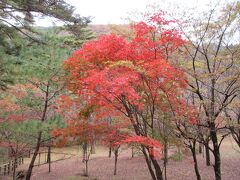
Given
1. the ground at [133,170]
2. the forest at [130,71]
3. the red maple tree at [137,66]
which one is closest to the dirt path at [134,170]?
the ground at [133,170]

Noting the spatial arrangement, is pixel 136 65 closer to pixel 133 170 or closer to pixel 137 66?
pixel 137 66

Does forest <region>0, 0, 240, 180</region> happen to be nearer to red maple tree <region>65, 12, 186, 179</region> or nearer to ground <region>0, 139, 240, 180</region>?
red maple tree <region>65, 12, 186, 179</region>

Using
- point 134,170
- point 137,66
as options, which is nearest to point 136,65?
point 137,66

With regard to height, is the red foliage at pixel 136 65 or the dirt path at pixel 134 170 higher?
the red foliage at pixel 136 65

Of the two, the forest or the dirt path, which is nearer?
the forest

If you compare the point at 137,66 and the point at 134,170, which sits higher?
the point at 137,66

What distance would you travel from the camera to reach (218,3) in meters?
10.4

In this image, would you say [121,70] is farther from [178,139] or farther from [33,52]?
[178,139]

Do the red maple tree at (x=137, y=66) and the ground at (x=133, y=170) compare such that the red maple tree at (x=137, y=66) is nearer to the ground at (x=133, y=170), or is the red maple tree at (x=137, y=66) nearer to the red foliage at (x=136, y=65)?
the red foliage at (x=136, y=65)

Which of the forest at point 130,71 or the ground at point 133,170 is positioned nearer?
the forest at point 130,71

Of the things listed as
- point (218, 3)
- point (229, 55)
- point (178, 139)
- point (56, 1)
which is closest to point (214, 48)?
point (229, 55)

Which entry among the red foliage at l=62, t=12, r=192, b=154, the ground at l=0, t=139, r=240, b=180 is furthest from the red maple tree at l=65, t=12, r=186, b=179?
the ground at l=0, t=139, r=240, b=180

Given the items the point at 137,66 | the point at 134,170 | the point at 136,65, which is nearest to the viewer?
the point at 137,66

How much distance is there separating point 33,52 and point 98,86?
2845 millimetres
